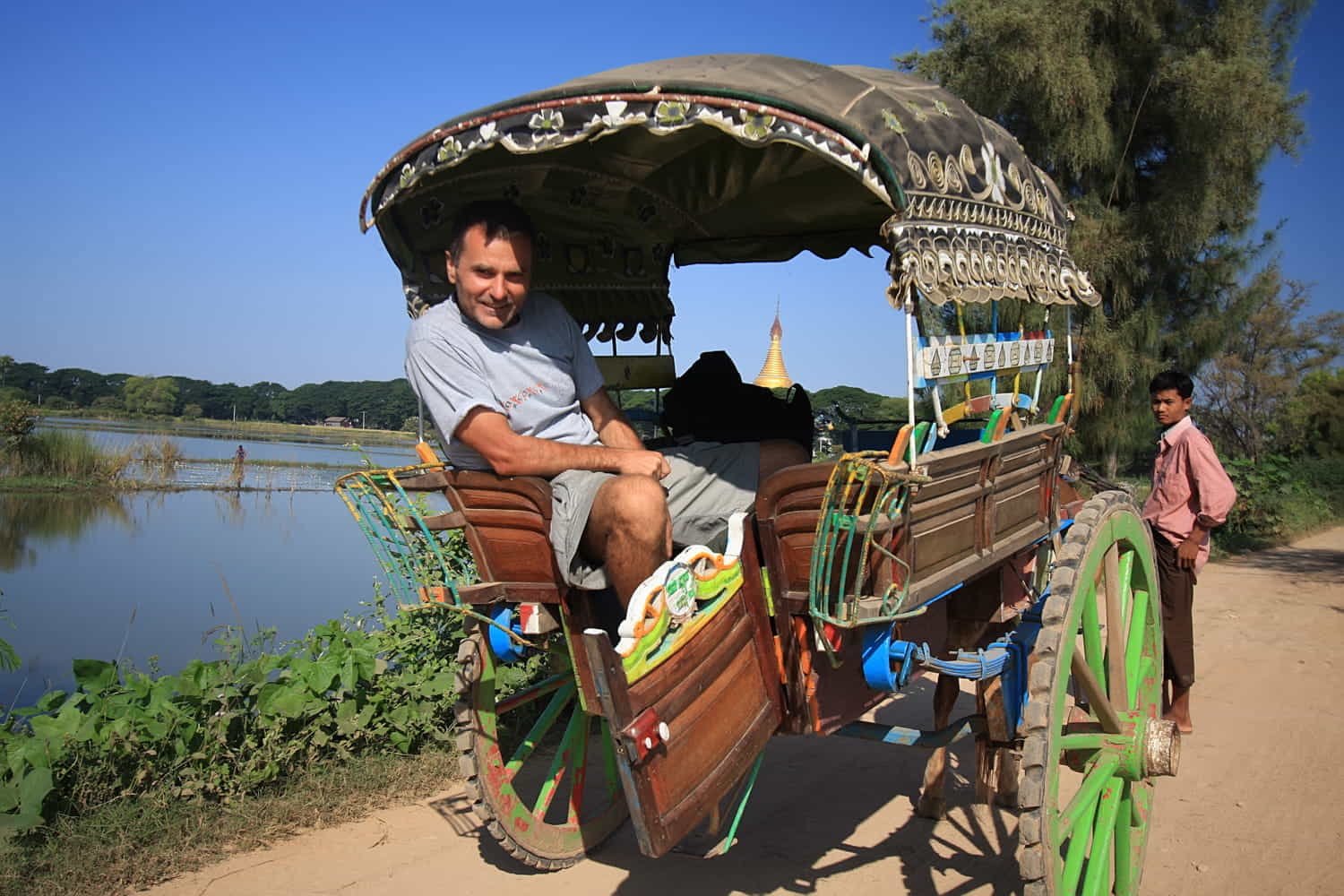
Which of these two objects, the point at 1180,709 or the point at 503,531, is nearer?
the point at 503,531

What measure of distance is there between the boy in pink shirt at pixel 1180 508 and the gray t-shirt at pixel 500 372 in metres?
3.26

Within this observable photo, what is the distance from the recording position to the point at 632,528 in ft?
8.96

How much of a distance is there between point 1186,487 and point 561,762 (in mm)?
3454

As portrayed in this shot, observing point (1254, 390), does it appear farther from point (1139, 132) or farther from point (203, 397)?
point (203, 397)

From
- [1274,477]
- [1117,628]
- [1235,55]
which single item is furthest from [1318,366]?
[1117,628]

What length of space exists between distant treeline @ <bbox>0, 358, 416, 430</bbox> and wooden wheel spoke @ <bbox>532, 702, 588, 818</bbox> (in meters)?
14.7

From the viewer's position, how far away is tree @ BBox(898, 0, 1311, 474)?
46.4 ft

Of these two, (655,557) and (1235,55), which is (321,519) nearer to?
(655,557)

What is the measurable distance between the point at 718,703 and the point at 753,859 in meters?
1.49

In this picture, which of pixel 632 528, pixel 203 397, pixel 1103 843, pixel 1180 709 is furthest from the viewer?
pixel 203 397

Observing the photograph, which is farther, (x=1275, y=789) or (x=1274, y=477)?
(x=1274, y=477)

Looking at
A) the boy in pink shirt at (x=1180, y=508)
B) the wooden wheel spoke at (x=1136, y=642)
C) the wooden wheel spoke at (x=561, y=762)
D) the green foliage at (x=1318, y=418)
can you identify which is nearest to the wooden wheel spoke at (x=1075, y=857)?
the wooden wheel spoke at (x=1136, y=642)

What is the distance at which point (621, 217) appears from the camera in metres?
4.43

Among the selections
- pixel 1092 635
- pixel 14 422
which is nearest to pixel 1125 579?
pixel 1092 635
